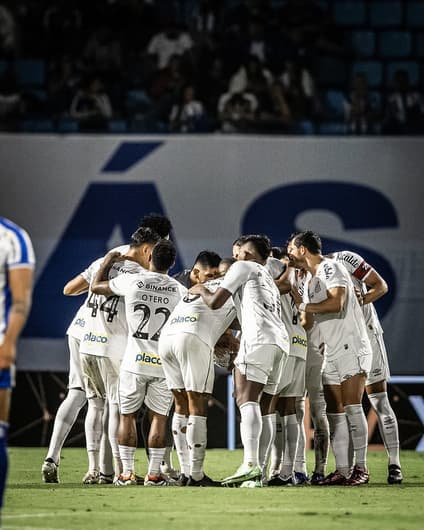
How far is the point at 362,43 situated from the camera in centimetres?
1723

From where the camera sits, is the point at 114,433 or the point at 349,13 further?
the point at 349,13

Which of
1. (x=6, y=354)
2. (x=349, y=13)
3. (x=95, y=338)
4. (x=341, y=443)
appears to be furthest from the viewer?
(x=349, y=13)

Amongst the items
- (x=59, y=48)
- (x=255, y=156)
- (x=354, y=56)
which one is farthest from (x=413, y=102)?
(x=59, y=48)

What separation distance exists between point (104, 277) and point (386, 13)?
32.1 feet

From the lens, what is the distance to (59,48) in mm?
17047

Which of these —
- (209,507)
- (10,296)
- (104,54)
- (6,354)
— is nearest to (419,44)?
(104,54)

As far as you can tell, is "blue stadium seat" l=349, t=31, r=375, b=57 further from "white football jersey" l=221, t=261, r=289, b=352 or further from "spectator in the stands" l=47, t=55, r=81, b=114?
"white football jersey" l=221, t=261, r=289, b=352

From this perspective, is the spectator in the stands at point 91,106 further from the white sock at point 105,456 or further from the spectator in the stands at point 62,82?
the white sock at point 105,456

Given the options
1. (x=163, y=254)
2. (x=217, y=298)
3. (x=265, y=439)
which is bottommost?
Answer: (x=265, y=439)

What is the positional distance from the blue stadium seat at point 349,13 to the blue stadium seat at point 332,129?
7.68 ft

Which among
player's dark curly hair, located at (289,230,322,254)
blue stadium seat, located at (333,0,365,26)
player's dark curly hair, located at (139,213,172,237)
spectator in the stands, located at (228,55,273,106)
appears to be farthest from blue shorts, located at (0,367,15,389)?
blue stadium seat, located at (333,0,365,26)

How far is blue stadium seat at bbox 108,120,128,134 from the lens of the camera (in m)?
15.4

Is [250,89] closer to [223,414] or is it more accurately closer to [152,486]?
[223,414]

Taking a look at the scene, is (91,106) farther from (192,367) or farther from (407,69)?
(192,367)
